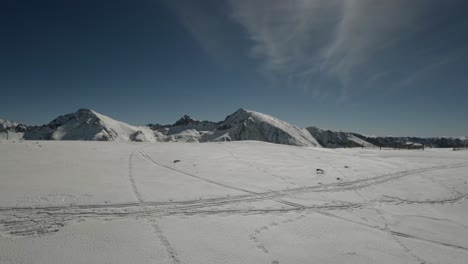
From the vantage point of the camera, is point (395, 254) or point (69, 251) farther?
point (395, 254)

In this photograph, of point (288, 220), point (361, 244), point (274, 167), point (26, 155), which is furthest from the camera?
point (274, 167)

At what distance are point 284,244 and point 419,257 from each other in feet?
10.7

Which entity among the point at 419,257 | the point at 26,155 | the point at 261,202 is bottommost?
the point at 419,257

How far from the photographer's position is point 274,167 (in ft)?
51.2

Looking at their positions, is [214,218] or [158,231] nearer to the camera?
[158,231]

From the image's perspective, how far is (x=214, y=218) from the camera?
6.99 m

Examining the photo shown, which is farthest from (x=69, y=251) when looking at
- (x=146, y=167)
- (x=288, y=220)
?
(x=146, y=167)

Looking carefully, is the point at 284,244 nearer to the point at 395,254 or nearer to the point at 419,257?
the point at 395,254

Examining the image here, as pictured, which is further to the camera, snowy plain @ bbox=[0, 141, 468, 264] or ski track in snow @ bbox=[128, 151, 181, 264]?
snowy plain @ bbox=[0, 141, 468, 264]

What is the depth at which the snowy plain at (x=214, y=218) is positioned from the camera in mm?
5168

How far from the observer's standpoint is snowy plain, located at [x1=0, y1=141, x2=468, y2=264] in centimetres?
517

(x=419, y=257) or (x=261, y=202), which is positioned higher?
(x=261, y=202)

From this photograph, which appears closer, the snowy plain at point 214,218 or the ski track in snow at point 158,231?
the ski track in snow at point 158,231

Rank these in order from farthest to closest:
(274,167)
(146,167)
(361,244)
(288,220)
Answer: (274,167)
(146,167)
(288,220)
(361,244)
